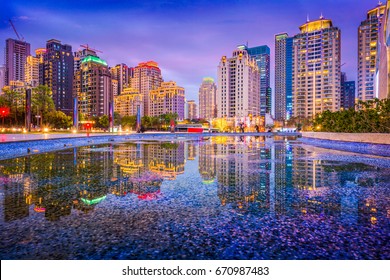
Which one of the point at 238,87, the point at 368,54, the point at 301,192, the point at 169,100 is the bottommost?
the point at 301,192

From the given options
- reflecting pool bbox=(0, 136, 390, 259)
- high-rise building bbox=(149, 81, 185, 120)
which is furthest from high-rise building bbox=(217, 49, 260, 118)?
reflecting pool bbox=(0, 136, 390, 259)

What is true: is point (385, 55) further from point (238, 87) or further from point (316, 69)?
point (238, 87)

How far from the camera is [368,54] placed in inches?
5699

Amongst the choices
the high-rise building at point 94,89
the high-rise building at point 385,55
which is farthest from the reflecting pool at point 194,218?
the high-rise building at point 94,89

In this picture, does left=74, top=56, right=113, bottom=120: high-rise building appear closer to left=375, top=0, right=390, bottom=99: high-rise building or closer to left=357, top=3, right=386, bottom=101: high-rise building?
left=357, top=3, right=386, bottom=101: high-rise building

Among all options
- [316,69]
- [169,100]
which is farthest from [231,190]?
[169,100]

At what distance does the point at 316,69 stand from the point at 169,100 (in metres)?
88.8

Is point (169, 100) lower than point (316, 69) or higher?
lower

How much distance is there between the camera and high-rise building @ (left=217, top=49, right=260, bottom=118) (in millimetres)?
156750

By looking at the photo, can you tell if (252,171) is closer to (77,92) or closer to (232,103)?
(232,103)

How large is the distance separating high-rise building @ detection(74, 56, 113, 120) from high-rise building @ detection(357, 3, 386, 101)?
457ft

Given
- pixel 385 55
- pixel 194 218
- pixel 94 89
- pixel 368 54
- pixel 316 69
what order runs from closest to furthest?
1. pixel 194 218
2. pixel 385 55
3. pixel 368 54
4. pixel 316 69
5. pixel 94 89

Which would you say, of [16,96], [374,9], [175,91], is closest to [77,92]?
[175,91]
